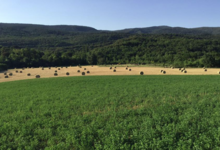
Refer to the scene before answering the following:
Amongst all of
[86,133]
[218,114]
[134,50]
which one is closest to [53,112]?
[86,133]

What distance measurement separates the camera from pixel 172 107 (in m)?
12.0

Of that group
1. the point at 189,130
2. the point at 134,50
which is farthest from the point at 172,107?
the point at 134,50

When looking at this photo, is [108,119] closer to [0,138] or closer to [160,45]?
[0,138]

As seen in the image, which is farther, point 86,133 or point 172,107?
point 172,107

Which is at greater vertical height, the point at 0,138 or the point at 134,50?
the point at 134,50

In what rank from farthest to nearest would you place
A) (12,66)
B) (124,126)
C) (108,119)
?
(12,66) < (108,119) < (124,126)

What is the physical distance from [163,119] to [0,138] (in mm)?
8582

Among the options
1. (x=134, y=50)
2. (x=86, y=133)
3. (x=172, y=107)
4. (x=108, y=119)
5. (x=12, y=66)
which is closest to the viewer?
(x=86, y=133)

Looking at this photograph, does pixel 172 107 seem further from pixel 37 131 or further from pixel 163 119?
pixel 37 131

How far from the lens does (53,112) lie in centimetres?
1271

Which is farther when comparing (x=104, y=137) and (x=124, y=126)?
(x=124, y=126)

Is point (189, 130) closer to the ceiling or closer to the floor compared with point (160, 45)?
closer to the floor

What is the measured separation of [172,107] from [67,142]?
7.53 metres

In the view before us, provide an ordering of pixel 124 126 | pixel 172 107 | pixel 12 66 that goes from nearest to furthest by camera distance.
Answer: pixel 124 126 < pixel 172 107 < pixel 12 66
